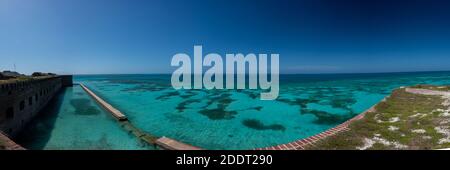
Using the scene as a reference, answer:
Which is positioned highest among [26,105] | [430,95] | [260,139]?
[430,95]

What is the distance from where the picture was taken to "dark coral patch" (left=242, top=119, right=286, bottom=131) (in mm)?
14812

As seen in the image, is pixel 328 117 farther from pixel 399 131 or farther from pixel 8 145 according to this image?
pixel 8 145

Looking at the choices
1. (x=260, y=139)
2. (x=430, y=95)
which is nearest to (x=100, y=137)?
(x=260, y=139)

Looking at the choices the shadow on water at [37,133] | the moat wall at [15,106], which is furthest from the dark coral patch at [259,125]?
the moat wall at [15,106]

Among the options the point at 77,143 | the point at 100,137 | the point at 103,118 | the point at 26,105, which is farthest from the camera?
the point at 103,118

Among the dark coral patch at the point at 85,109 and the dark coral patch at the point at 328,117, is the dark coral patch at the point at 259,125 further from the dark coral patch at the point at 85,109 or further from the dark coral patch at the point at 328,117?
the dark coral patch at the point at 85,109

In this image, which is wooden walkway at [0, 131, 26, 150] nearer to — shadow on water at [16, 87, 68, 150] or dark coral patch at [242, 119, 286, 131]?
shadow on water at [16, 87, 68, 150]

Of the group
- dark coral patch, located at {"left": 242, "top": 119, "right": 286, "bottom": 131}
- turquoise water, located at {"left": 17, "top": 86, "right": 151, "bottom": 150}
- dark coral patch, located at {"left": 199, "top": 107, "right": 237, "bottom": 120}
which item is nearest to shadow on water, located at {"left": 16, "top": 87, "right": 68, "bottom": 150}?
turquoise water, located at {"left": 17, "top": 86, "right": 151, "bottom": 150}

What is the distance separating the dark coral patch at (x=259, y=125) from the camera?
14.8 m

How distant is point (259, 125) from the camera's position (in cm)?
1556

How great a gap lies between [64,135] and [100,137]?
2.36 meters
